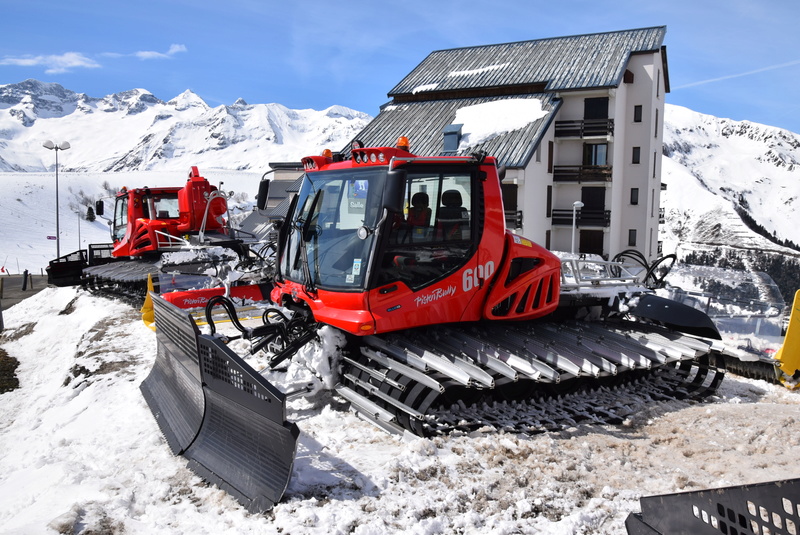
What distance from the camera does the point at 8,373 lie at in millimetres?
10461

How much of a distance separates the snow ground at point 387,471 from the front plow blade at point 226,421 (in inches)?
4.8

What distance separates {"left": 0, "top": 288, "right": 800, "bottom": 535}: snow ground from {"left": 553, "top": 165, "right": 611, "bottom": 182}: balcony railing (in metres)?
24.6

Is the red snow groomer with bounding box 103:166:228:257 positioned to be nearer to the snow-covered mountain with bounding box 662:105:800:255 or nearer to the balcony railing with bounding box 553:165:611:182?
the balcony railing with bounding box 553:165:611:182

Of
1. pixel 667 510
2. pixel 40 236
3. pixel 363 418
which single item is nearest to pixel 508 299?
pixel 363 418

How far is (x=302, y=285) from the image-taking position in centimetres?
615

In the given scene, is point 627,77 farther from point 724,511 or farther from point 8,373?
point 724,511

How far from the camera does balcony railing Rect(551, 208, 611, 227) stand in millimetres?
30125

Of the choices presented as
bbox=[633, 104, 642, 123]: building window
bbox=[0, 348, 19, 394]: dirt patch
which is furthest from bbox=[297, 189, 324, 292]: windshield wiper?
bbox=[633, 104, 642, 123]: building window

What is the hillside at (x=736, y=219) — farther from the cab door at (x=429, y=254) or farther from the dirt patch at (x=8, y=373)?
the dirt patch at (x=8, y=373)

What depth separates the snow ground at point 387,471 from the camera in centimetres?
368

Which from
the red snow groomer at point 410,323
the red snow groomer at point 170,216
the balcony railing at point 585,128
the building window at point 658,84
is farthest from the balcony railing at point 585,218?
the red snow groomer at point 410,323

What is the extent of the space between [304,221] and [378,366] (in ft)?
5.71

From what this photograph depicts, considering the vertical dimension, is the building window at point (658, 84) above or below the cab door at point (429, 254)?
above

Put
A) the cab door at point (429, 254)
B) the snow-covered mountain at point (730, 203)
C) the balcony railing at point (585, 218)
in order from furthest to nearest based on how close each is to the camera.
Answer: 1. the snow-covered mountain at point (730, 203)
2. the balcony railing at point (585, 218)
3. the cab door at point (429, 254)
